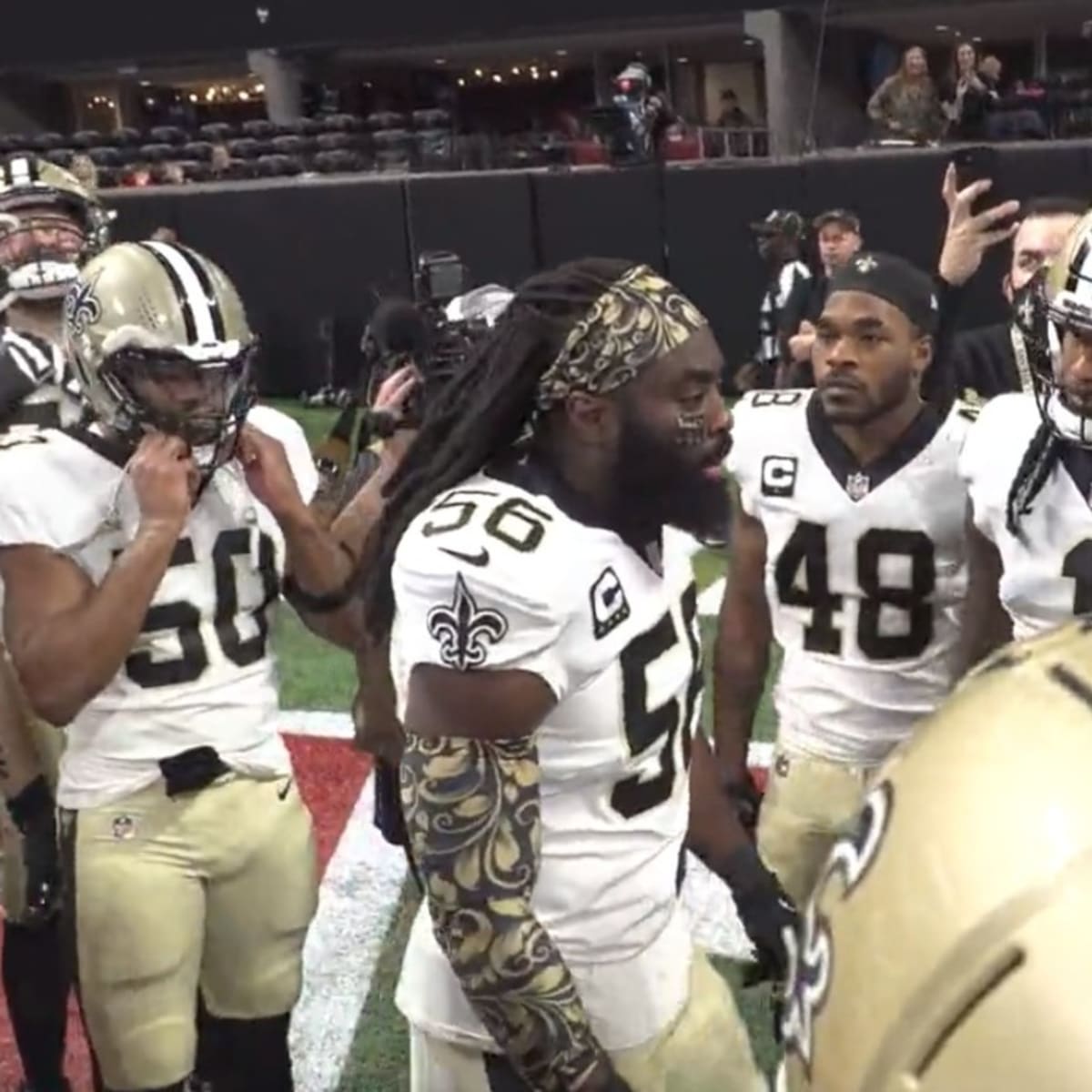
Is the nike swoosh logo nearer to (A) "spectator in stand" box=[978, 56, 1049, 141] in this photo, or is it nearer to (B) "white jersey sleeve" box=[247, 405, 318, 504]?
(B) "white jersey sleeve" box=[247, 405, 318, 504]

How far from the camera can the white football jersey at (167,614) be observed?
2504 millimetres

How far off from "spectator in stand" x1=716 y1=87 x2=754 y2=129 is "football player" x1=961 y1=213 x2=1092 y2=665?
557 inches

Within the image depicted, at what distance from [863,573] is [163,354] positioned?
4.46ft

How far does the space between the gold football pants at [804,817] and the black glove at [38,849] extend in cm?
130

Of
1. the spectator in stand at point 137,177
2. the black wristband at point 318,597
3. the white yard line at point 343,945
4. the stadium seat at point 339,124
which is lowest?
the white yard line at point 343,945

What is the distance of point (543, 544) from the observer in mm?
1977

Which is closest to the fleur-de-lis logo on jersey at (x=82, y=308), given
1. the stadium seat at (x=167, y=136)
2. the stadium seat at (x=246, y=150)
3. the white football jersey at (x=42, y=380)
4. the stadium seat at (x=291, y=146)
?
the white football jersey at (x=42, y=380)

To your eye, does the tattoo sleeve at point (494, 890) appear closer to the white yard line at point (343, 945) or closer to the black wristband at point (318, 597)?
the black wristband at point (318, 597)

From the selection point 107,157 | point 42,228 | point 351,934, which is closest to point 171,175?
point 107,157

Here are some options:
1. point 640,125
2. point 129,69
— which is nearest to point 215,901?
point 640,125

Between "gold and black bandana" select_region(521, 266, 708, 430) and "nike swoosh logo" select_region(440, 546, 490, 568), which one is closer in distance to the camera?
"nike swoosh logo" select_region(440, 546, 490, 568)

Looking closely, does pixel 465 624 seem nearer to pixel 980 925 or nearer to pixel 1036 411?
pixel 980 925

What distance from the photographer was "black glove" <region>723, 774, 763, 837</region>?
3367mm

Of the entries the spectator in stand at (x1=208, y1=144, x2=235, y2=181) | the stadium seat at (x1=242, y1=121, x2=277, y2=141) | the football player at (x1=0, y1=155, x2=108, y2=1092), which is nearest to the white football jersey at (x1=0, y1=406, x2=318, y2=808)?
the football player at (x1=0, y1=155, x2=108, y2=1092)
